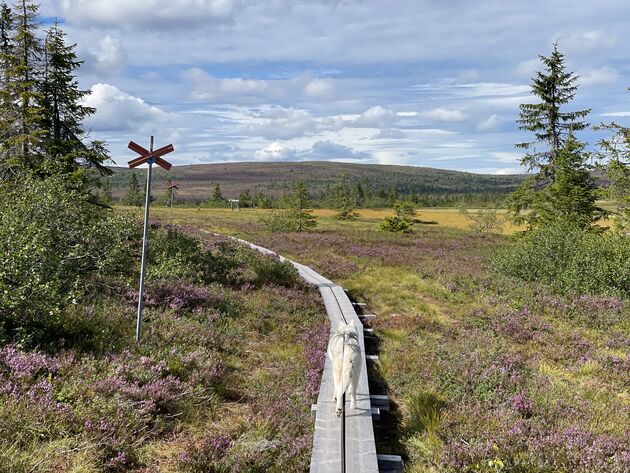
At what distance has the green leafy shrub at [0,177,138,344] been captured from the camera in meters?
8.32

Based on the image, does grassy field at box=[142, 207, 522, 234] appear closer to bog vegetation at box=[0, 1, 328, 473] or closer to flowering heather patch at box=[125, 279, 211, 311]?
flowering heather patch at box=[125, 279, 211, 311]

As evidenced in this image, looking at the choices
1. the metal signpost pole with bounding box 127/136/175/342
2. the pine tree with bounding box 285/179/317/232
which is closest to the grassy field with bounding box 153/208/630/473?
the metal signpost pole with bounding box 127/136/175/342

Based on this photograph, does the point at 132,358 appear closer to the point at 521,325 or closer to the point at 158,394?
the point at 158,394

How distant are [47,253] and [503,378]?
1009cm

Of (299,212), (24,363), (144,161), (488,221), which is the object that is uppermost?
(144,161)

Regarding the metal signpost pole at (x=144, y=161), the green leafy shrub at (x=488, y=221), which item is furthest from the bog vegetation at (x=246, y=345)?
the green leafy shrub at (x=488, y=221)

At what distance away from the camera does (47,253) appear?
9703mm

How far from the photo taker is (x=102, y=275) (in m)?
13.2

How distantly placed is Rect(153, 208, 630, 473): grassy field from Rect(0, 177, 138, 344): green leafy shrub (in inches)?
273

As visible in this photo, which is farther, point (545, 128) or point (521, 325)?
point (545, 128)

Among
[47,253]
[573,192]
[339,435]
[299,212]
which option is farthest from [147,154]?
[299,212]

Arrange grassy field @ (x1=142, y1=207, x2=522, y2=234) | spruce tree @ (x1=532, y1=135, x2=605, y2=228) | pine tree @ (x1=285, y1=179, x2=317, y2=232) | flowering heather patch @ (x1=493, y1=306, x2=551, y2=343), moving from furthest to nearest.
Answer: grassy field @ (x1=142, y1=207, x2=522, y2=234), pine tree @ (x1=285, y1=179, x2=317, y2=232), spruce tree @ (x1=532, y1=135, x2=605, y2=228), flowering heather patch @ (x1=493, y1=306, x2=551, y2=343)

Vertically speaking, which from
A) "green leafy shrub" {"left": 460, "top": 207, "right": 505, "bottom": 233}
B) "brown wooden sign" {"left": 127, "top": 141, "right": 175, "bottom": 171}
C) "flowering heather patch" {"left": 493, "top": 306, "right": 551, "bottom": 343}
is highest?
"brown wooden sign" {"left": 127, "top": 141, "right": 175, "bottom": 171}

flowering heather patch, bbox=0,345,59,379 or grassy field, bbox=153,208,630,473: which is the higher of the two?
flowering heather patch, bbox=0,345,59,379
